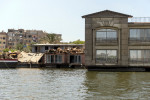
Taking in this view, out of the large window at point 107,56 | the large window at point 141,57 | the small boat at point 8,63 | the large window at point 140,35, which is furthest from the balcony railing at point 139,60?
the small boat at point 8,63

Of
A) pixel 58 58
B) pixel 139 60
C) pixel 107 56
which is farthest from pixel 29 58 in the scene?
pixel 139 60

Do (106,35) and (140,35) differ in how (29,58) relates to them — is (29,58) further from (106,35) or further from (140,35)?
(140,35)

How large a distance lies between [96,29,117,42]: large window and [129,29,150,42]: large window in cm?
275

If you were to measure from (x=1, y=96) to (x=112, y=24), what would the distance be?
3061 centimetres

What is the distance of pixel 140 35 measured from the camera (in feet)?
162

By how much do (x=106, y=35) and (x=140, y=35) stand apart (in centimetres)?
545

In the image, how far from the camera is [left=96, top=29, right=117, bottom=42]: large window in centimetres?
4950

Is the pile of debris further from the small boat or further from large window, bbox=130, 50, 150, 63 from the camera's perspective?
large window, bbox=130, 50, 150, 63

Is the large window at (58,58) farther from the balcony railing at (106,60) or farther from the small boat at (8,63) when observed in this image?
the balcony railing at (106,60)

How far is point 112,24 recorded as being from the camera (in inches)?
1940

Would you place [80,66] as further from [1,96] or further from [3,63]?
[1,96]

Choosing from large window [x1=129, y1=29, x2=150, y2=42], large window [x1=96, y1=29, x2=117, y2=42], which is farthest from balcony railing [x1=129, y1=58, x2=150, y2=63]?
large window [x1=96, y1=29, x2=117, y2=42]

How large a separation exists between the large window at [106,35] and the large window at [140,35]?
2.75 metres

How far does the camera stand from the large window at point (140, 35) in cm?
4916
